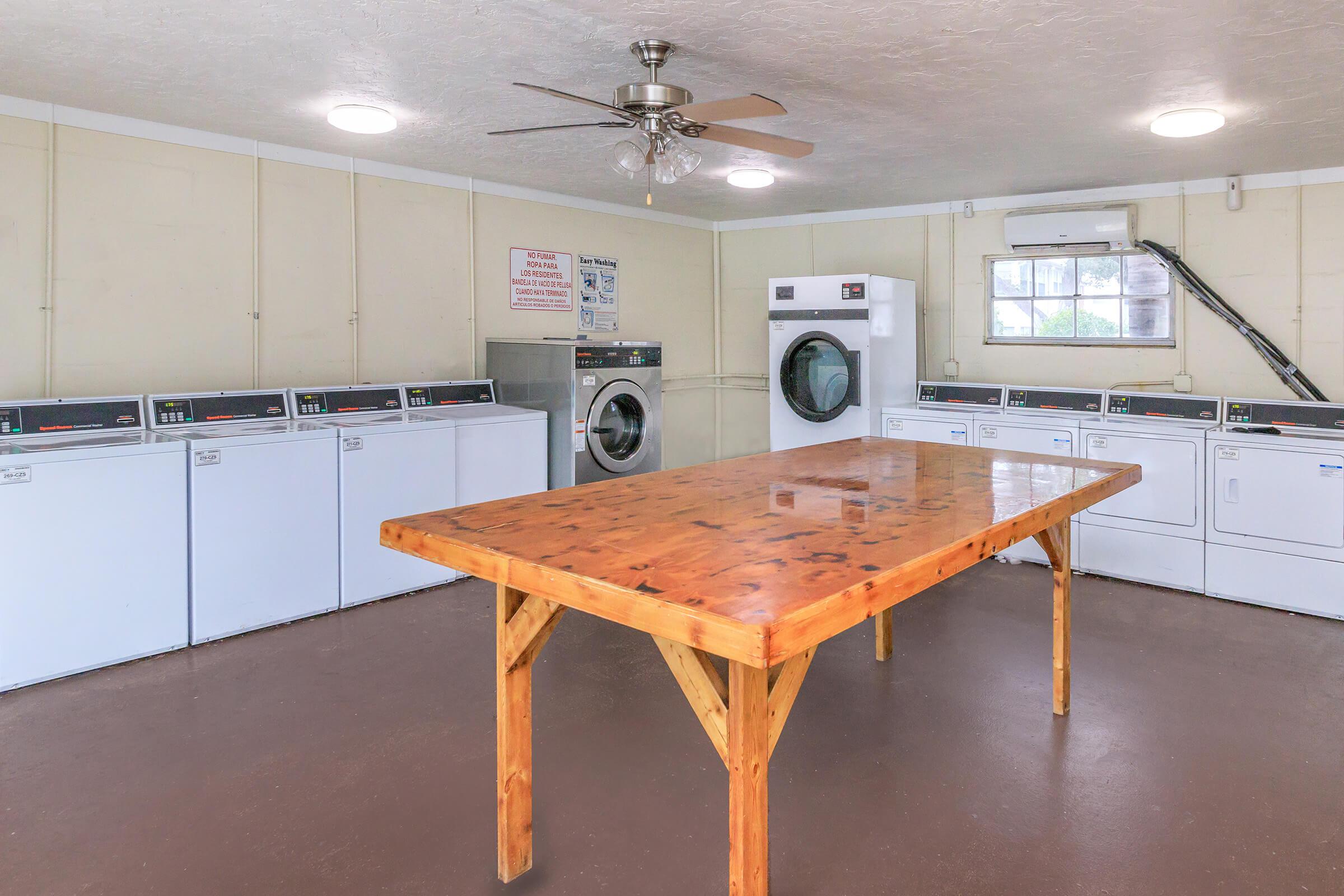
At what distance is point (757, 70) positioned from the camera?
2.97 m

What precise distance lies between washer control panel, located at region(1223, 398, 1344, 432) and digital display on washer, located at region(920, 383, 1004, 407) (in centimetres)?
127

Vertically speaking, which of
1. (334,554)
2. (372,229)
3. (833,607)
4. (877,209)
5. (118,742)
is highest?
(877,209)

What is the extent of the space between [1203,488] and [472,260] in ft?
14.3

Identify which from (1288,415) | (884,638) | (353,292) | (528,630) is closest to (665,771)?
(528,630)

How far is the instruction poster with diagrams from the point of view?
19.0 feet

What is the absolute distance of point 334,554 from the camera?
12.9 feet

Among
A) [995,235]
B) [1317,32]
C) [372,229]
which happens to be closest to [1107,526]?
[995,235]

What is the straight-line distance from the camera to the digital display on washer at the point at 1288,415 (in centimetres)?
424

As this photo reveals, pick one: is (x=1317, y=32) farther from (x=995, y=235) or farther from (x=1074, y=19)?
(x=995, y=235)

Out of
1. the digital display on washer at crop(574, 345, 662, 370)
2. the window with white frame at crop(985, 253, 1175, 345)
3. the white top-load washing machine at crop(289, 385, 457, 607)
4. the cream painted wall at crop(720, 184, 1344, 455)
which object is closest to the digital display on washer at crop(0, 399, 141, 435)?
the white top-load washing machine at crop(289, 385, 457, 607)

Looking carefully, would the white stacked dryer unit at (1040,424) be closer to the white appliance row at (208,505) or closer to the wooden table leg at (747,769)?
the white appliance row at (208,505)

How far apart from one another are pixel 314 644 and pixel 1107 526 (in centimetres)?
417

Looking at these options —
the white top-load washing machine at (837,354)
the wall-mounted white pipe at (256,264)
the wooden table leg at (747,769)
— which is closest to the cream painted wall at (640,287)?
the white top-load washing machine at (837,354)

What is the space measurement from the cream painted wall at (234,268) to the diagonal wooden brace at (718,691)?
11.3 ft
